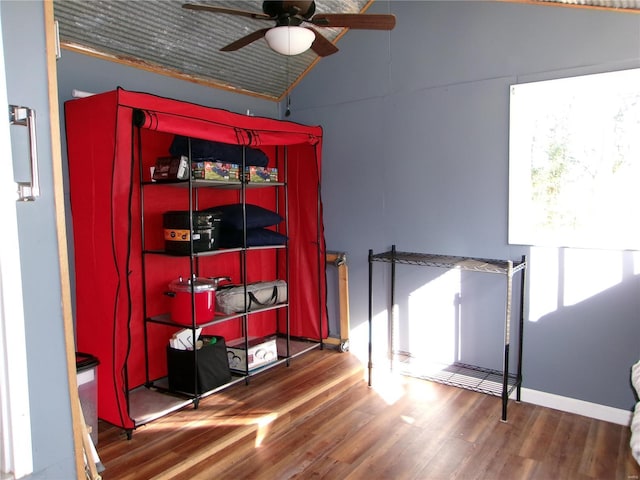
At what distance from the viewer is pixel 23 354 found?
125cm

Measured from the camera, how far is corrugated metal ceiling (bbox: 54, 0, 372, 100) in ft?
9.39

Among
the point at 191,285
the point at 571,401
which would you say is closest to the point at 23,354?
the point at 191,285

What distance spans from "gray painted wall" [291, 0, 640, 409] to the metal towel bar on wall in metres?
2.84

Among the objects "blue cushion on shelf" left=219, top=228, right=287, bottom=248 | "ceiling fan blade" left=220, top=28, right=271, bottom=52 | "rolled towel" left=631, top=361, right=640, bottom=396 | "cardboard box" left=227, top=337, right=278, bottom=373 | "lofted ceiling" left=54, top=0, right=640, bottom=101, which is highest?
"lofted ceiling" left=54, top=0, right=640, bottom=101

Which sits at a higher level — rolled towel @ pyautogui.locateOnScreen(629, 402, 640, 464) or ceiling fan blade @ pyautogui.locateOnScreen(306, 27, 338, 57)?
ceiling fan blade @ pyautogui.locateOnScreen(306, 27, 338, 57)

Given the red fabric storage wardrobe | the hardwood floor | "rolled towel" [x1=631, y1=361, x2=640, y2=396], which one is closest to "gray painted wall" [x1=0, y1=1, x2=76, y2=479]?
the hardwood floor

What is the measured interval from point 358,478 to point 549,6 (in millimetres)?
3051

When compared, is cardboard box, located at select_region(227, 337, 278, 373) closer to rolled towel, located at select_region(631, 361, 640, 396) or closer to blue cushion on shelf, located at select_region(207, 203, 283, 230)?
blue cushion on shelf, located at select_region(207, 203, 283, 230)

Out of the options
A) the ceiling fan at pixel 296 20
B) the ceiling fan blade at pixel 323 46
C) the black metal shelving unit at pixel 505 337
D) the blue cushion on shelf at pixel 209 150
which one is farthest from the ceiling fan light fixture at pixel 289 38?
the black metal shelving unit at pixel 505 337

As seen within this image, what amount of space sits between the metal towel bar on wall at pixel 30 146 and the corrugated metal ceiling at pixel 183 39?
188 cm

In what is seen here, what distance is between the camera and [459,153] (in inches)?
135

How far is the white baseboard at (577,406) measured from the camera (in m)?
2.86

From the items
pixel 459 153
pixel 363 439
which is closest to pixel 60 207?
pixel 363 439

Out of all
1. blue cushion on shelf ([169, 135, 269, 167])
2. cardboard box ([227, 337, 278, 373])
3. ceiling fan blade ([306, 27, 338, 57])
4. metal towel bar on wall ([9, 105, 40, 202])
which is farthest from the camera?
cardboard box ([227, 337, 278, 373])
